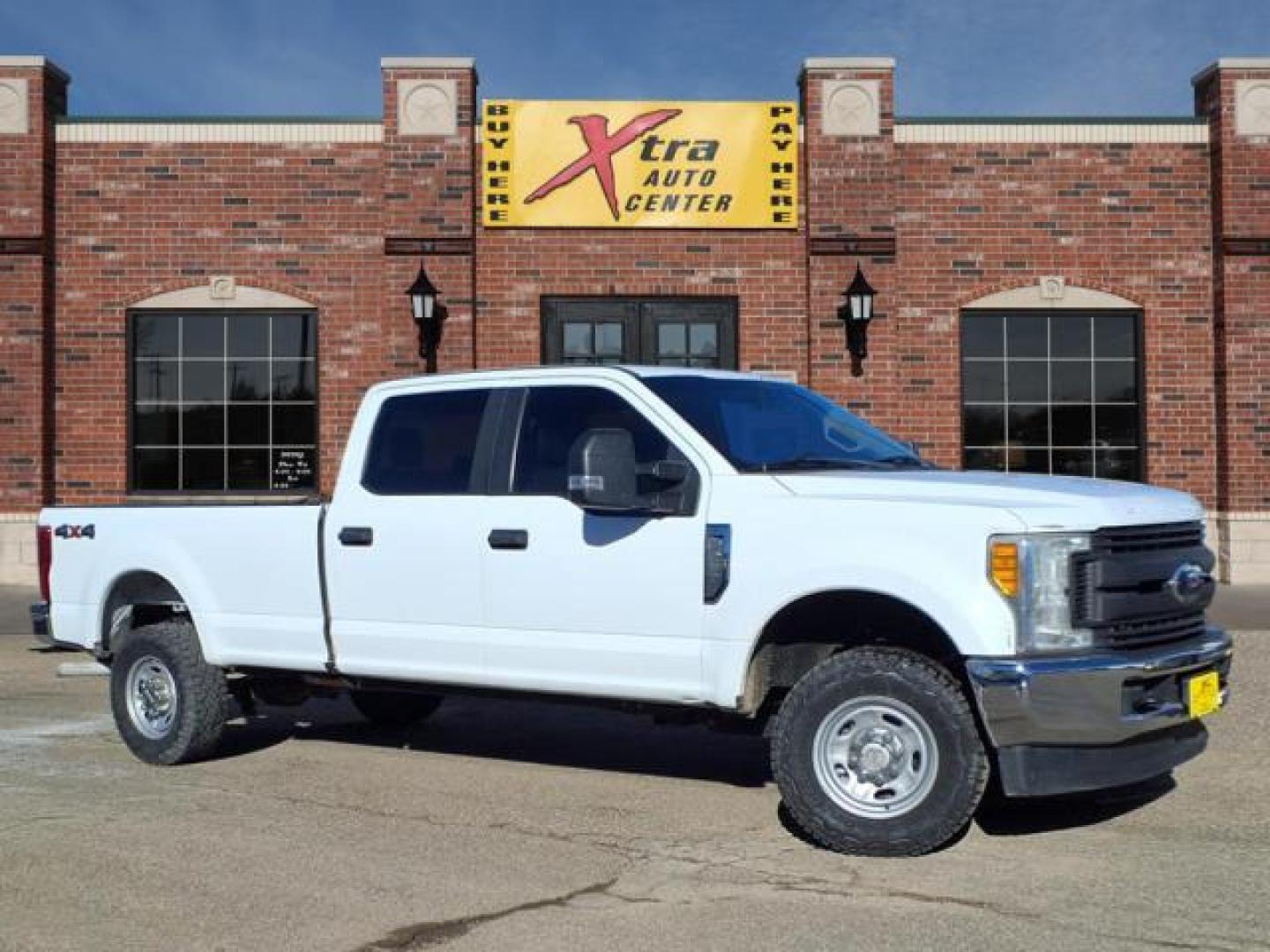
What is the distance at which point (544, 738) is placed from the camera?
8430 mm

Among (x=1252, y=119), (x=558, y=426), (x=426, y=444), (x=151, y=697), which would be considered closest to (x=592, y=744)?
(x=426, y=444)

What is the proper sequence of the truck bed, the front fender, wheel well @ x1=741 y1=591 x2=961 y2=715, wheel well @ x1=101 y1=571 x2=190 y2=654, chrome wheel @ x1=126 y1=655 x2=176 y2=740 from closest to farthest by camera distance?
the front fender < wheel well @ x1=741 y1=591 x2=961 y2=715 < the truck bed < chrome wheel @ x1=126 y1=655 x2=176 y2=740 < wheel well @ x1=101 y1=571 x2=190 y2=654

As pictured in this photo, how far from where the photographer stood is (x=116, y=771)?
7457mm

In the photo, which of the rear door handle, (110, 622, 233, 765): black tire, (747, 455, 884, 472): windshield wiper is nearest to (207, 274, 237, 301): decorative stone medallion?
(110, 622, 233, 765): black tire

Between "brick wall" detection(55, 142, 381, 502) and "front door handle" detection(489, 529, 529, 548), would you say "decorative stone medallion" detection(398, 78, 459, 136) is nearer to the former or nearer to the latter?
"brick wall" detection(55, 142, 381, 502)

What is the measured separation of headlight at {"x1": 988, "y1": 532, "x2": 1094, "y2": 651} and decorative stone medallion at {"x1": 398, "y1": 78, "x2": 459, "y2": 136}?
1306 cm

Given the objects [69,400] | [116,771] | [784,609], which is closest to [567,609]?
[784,609]

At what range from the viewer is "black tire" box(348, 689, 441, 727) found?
8.75 m

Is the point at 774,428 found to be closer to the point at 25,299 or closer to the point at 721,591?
the point at 721,591

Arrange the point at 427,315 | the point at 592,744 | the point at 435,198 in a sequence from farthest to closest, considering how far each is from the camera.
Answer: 1. the point at 435,198
2. the point at 427,315
3. the point at 592,744

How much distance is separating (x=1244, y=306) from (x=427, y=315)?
9605 mm

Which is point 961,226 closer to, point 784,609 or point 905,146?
point 905,146

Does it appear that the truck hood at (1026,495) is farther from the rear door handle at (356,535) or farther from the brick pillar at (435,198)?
the brick pillar at (435,198)

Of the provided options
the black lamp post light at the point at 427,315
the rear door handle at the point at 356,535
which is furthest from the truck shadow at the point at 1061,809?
the black lamp post light at the point at 427,315
